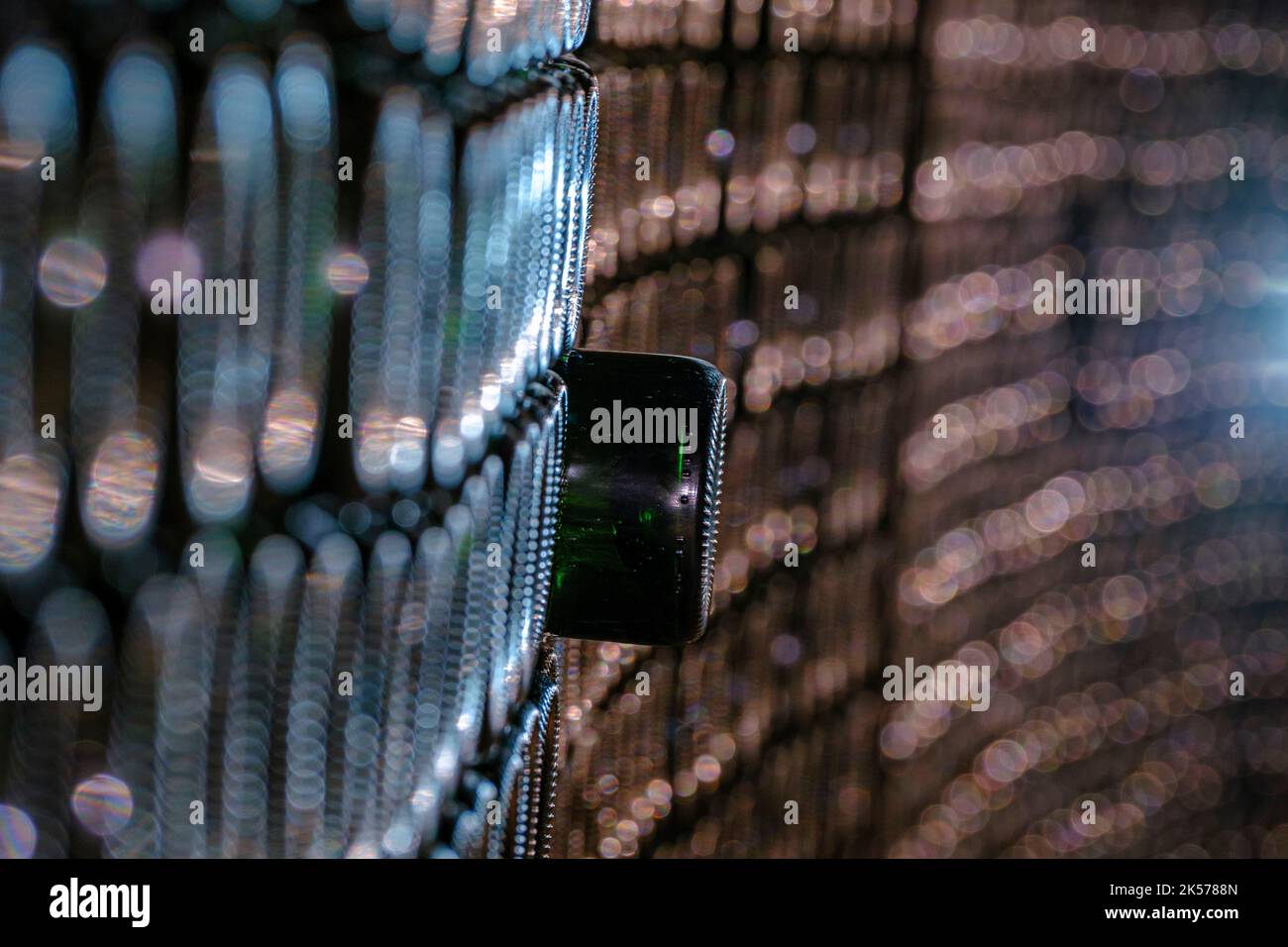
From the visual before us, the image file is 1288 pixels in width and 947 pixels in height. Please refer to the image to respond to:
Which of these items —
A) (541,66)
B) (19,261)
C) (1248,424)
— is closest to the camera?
(19,261)

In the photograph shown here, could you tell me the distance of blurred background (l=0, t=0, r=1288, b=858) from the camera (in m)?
0.23

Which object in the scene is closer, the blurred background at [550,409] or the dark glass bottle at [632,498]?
Answer: the blurred background at [550,409]

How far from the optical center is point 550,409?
0.50 metres

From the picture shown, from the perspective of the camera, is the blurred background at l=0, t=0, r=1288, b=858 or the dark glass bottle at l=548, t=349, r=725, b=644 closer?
the blurred background at l=0, t=0, r=1288, b=858

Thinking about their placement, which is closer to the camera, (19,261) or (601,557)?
(19,261)

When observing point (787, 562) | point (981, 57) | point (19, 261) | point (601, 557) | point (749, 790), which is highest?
point (981, 57)

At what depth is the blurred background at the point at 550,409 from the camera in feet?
0.75

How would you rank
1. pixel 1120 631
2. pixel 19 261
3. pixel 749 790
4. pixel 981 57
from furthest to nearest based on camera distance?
pixel 1120 631 → pixel 981 57 → pixel 749 790 → pixel 19 261

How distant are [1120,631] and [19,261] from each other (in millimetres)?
2954

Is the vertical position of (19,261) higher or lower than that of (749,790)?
higher

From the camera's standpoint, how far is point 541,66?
0.47 metres
